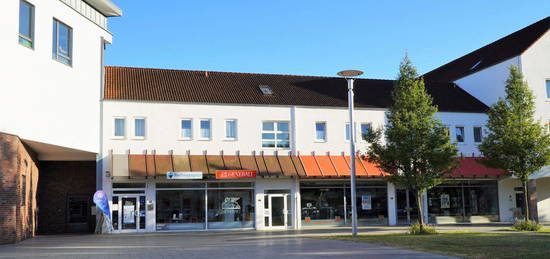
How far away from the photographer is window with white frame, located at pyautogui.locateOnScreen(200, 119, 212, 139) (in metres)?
27.8

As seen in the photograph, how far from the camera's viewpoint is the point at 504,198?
104 feet

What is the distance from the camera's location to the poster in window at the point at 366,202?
29734mm

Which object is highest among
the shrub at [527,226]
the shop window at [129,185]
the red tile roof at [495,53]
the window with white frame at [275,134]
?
the red tile roof at [495,53]

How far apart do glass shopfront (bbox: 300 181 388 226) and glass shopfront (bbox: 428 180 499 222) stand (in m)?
3.12

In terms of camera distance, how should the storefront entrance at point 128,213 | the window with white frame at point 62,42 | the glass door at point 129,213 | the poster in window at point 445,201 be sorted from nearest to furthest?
the window with white frame at point 62,42, the storefront entrance at point 128,213, the glass door at point 129,213, the poster in window at point 445,201

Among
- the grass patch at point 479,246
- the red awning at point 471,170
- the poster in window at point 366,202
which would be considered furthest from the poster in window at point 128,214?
the red awning at point 471,170

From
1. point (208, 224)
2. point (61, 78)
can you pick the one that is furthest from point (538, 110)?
point (61, 78)

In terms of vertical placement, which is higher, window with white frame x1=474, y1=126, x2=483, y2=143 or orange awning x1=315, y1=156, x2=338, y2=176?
window with white frame x1=474, y1=126, x2=483, y2=143

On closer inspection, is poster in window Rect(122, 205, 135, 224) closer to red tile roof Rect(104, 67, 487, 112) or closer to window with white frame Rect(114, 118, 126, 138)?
window with white frame Rect(114, 118, 126, 138)

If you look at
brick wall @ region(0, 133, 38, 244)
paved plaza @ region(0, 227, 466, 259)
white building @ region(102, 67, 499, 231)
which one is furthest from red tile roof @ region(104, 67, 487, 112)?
paved plaza @ region(0, 227, 466, 259)

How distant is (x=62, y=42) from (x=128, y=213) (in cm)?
825

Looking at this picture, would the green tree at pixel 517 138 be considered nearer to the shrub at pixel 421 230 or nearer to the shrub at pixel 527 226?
the shrub at pixel 527 226

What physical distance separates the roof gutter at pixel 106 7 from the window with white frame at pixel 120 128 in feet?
16.1

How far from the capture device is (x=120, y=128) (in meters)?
26.7
